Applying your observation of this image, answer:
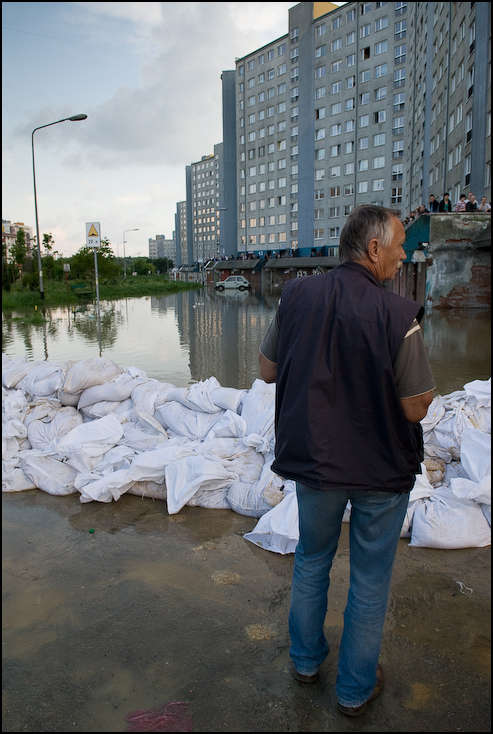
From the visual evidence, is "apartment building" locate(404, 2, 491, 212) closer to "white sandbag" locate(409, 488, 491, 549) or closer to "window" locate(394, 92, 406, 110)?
"window" locate(394, 92, 406, 110)

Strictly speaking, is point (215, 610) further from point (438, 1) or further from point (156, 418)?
point (438, 1)

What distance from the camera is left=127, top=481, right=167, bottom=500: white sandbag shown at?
3691 mm

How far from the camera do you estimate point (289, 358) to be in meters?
1.81

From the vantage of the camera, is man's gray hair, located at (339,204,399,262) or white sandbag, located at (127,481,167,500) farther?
white sandbag, located at (127,481,167,500)

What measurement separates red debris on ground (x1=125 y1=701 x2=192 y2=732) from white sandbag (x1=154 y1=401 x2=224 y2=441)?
105 inches

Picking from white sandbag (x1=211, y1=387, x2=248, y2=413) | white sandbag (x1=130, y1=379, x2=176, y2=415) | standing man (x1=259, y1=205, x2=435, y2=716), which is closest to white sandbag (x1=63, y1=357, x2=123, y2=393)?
white sandbag (x1=130, y1=379, x2=176, y2=415)

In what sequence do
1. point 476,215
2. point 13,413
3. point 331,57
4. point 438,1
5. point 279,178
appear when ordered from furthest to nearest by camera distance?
point 279,178 < point 331,57 < point 438,1 < point 476,215 < point 13,413

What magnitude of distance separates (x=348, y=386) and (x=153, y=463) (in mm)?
2298

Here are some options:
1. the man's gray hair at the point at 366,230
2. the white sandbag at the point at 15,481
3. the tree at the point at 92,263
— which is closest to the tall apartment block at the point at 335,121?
the tree at the point at 92,263

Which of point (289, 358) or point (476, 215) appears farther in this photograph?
point (476, 215)

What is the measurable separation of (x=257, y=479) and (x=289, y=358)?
207 cm

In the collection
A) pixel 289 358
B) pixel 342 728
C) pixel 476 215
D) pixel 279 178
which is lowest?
pixel 342 728

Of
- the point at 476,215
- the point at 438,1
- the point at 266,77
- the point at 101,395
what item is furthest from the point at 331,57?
the point at 101,395

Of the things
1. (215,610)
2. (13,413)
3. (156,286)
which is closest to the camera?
(215,610)
